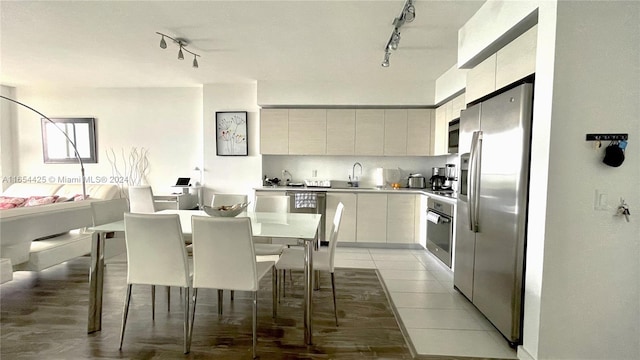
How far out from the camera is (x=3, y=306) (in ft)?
8.11

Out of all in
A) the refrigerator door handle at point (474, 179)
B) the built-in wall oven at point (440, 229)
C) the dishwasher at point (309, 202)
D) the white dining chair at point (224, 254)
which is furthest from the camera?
the dishwasher at point (309, 202)

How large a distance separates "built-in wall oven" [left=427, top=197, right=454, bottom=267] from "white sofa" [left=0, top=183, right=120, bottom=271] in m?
4.05

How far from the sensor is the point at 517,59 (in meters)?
1.95

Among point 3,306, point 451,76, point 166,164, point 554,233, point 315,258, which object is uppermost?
point 451,76

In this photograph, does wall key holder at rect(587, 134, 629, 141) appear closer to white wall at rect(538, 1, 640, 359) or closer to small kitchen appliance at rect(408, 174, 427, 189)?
white wall at rect(538, 1, 640, 359)

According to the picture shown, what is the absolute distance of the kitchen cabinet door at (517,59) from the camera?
1826 millimetres

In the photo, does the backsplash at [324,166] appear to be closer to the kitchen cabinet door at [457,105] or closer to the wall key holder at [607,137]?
the kitchen cabinet door at [457,105]

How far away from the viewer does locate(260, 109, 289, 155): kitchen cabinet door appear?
4574 mm

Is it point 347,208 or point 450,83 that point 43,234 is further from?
point 450,83

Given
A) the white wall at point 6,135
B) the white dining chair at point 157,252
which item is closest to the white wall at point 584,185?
the white dining chair at point 157,252

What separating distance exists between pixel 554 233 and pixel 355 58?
2.71 meters

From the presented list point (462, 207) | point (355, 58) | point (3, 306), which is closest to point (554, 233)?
point (462, 207)

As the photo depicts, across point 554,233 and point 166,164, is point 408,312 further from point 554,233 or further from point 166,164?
point 166,164

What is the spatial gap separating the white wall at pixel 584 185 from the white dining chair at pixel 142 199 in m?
4.14
